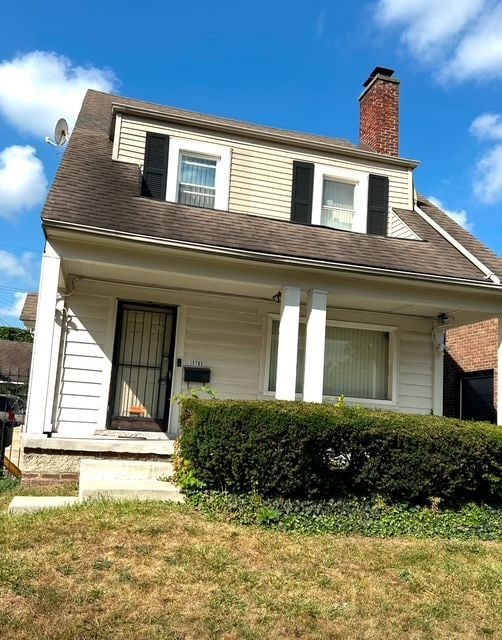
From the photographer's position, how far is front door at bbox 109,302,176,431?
9.69 m

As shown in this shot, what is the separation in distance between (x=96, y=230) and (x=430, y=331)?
21.1 ft

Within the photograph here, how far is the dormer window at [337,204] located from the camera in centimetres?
1099

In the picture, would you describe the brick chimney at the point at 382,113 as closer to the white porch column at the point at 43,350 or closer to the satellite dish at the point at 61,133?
the satellite dish at the point at 61,133

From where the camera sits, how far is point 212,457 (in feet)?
19.8

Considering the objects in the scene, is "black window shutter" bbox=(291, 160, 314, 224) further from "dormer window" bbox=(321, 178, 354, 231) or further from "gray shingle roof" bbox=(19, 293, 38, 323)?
"gray shingle roof" bbox=(19, 293, 38, 323)

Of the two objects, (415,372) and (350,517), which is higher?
(415,372)

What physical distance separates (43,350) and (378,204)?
658 cm

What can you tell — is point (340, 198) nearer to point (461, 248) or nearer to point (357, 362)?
point (461, 248)

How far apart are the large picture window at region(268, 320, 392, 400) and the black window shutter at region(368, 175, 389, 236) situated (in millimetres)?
1832

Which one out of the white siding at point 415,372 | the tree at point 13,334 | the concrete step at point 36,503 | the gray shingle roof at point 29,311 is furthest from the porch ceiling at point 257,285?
the tree at point 13,334

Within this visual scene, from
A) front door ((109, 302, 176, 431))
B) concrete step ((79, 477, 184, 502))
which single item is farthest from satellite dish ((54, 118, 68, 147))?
concrete step ((79, 477, 184, 502))

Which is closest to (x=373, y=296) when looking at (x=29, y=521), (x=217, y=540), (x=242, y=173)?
(x=242, y=173)

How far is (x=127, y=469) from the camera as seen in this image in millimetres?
7309

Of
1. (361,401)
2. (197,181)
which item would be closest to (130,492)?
(361,401)
